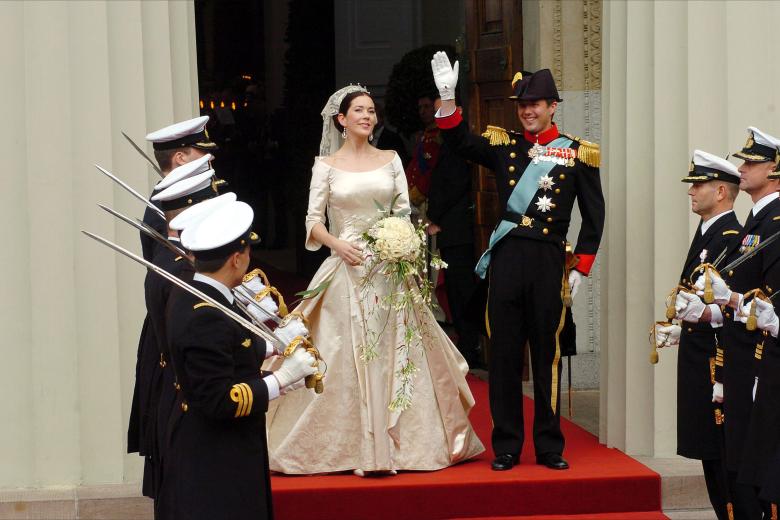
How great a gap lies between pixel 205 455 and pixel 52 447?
258 cm

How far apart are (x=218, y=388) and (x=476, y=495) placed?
8.34ft

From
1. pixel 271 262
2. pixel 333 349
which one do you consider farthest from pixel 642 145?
pixel 271 262

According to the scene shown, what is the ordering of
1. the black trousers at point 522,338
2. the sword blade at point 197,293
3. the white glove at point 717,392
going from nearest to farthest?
the sword blade at point 197,293 < the white glove at point 717,392 < the black trousers at point 522,338

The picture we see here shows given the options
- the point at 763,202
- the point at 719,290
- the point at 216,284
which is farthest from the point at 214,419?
the point at 763,202

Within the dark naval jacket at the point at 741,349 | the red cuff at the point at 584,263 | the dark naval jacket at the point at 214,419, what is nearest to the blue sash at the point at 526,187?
the red cuff at the point at 584,263

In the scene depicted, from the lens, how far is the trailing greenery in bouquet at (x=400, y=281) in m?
6.36

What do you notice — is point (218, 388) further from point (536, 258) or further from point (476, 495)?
point (536, 258)

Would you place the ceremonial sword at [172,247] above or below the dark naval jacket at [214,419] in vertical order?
above

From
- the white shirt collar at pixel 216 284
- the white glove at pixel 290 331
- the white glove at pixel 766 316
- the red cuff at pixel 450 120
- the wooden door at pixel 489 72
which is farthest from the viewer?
Answer: the wooden door at pixel 489 72

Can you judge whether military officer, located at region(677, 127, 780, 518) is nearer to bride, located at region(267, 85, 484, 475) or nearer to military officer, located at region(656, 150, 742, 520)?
military officer, located at region(656, 150, 742, 520)

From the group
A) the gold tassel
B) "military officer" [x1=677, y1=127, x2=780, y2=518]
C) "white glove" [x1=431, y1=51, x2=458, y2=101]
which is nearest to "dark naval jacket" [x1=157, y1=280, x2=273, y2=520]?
"military officer" [x1=677, y1=127, x2=780, y2=518]

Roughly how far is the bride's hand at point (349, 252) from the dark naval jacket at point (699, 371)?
5.24 ft

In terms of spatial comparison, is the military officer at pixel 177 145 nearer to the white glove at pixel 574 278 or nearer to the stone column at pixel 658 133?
the white glove at pixel 574 278

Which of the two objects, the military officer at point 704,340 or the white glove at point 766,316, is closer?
the white glove at point 766,316
